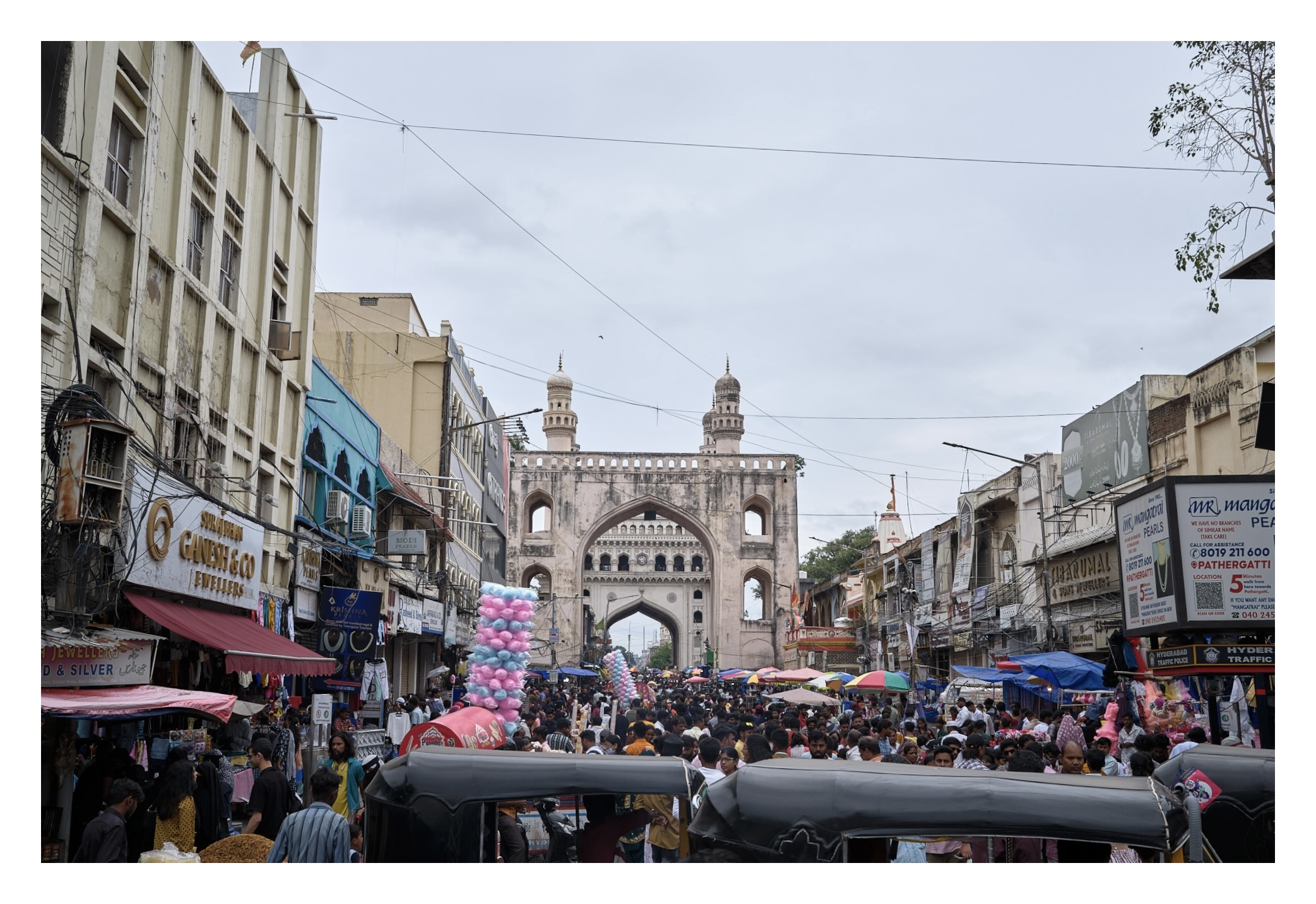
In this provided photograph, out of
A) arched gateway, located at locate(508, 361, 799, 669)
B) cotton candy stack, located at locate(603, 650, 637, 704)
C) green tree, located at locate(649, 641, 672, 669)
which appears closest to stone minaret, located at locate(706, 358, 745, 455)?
arched gateway, located at locate(508, 361, 799, 669)

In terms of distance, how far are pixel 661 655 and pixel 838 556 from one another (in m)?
81.5

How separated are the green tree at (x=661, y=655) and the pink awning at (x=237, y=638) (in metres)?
122

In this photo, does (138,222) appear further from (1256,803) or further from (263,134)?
(1256,803)

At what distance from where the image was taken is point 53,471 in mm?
7695

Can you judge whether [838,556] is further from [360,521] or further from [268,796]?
[268,796]

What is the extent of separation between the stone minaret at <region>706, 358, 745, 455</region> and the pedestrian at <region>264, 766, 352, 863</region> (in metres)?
50.6

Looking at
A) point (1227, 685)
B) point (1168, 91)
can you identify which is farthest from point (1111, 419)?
point (1168, 91)

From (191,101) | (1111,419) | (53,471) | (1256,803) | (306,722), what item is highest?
(191,101)

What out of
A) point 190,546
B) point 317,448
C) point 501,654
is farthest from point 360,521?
point 190,546

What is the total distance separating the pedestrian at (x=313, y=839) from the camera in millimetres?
5352

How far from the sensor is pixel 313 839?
5359 millimetres

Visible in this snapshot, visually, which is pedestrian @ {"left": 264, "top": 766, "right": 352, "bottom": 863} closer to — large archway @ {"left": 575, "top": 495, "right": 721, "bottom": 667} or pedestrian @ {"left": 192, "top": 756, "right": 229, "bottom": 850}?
pedestrian @ {"left": 192, "top": 756, "right": 229, "bottom": 850}

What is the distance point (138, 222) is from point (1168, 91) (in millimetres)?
9372

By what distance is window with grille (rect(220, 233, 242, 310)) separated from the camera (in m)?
12.3
